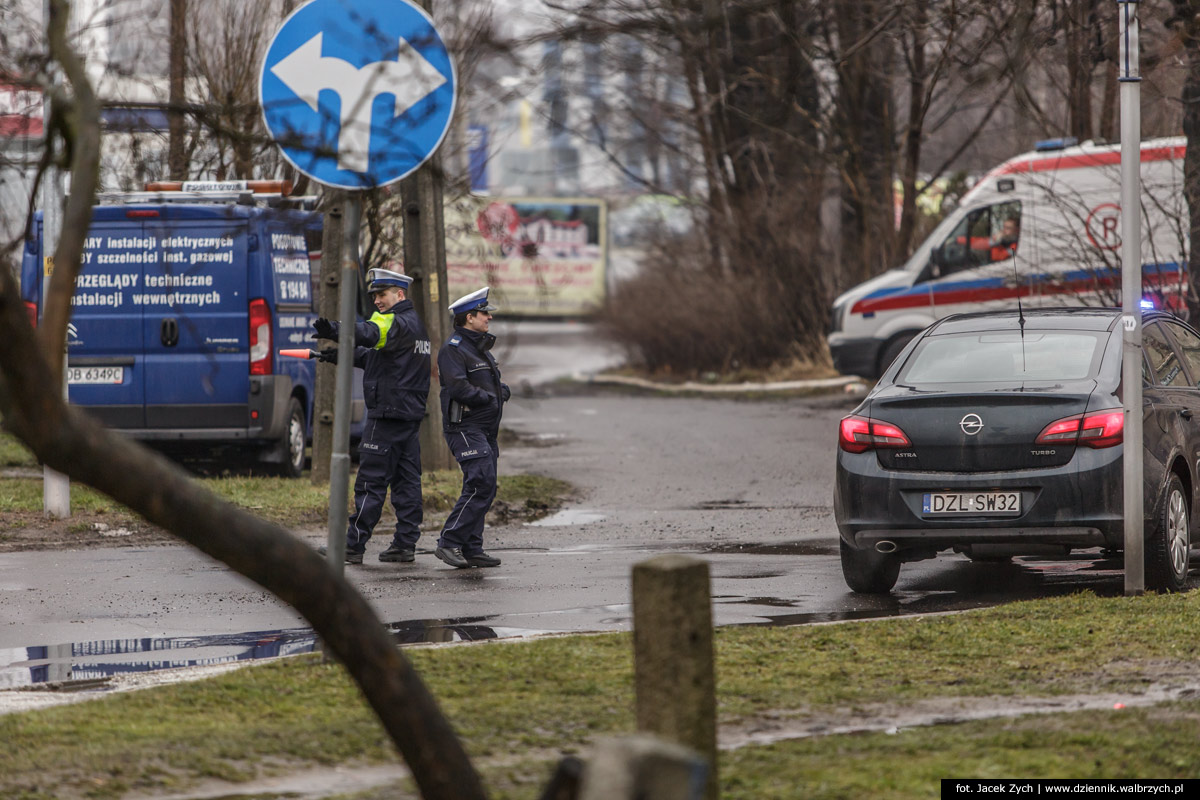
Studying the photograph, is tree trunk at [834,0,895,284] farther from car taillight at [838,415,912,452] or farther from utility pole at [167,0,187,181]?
car taillight at [838,415,912,452]

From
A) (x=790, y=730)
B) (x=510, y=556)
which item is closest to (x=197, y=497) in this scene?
(x=790, y=730)

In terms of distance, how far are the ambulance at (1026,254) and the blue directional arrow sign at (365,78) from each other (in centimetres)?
1181

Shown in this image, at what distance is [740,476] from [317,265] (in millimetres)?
4615

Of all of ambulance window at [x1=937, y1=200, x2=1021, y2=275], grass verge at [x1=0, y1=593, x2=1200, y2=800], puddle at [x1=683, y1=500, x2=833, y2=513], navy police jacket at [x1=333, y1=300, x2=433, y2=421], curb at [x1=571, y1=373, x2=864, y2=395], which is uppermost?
ambulance window at [x1=937, y1=200, x2=1021, y2=275]

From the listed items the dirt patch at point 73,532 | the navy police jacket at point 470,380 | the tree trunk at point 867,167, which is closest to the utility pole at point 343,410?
the navy police jacket at point 470,380

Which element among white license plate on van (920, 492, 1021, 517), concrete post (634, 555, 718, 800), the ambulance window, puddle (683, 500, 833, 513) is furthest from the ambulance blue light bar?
concrete post (634, 555, 718, 800)

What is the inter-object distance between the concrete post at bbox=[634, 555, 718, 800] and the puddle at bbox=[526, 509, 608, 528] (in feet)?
26.4

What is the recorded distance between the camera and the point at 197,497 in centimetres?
349

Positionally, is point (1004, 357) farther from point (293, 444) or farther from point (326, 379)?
point (293, 444)

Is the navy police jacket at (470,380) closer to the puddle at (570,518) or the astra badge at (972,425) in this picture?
the puddle at (570,518)

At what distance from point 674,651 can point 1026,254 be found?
16.9 meters

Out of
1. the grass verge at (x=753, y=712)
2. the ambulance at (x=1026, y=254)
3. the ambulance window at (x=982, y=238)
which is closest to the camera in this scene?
the grass verge at (x=753, y=712)

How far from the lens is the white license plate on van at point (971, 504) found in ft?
26.5

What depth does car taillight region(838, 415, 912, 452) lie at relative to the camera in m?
8.34
